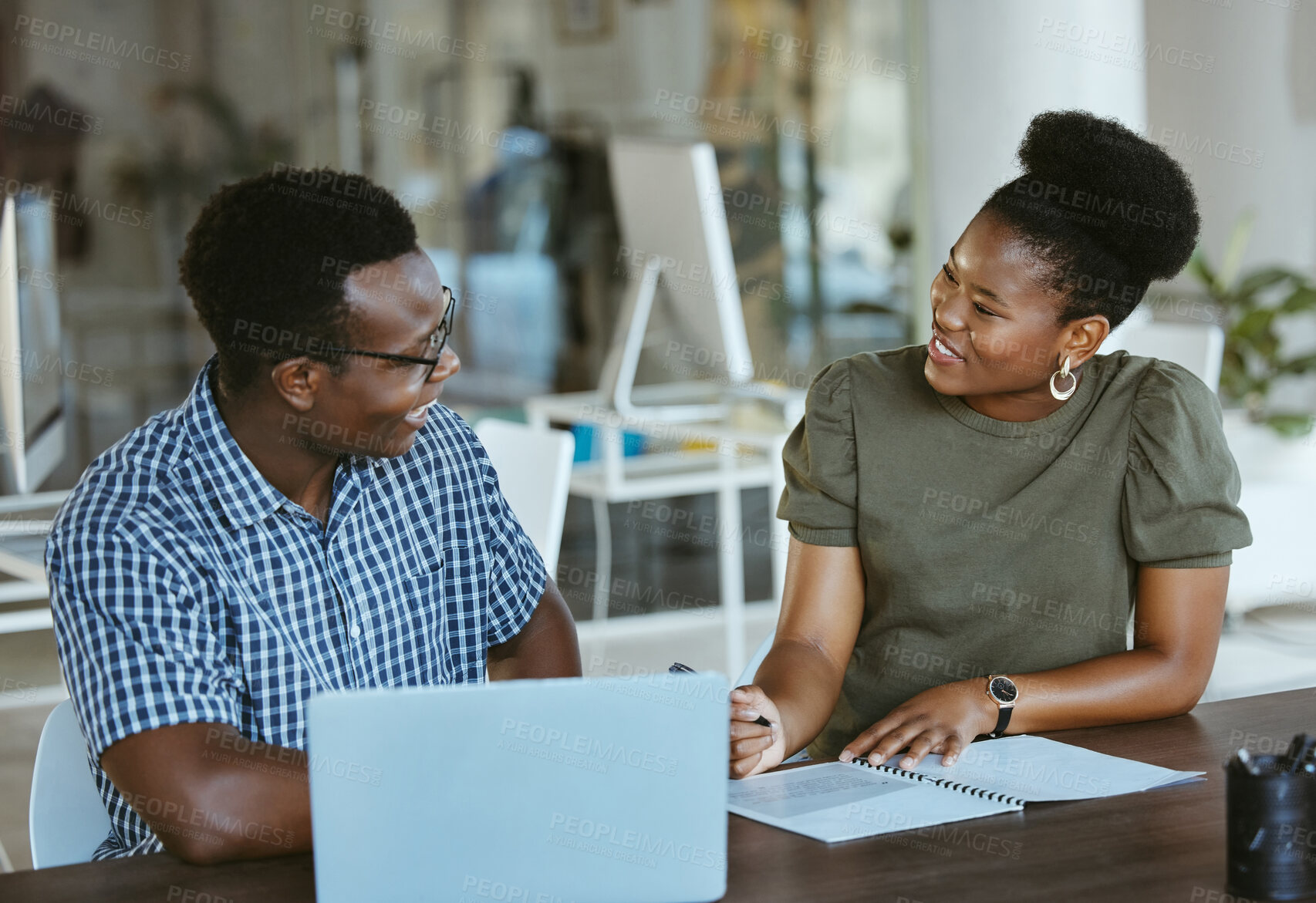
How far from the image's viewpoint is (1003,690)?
4.60ft

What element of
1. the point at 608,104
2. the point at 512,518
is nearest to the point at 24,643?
the point at 608,104

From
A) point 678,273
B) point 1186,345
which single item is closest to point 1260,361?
point 1186,345

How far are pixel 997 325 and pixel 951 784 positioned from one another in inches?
22.0

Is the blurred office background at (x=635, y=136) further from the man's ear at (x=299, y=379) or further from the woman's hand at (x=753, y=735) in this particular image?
the man's ear at (x=299, y=379)

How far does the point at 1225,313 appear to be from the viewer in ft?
14.8

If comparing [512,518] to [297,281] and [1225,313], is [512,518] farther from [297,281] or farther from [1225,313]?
[1225,313]

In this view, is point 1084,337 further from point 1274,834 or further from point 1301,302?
point 1301,302

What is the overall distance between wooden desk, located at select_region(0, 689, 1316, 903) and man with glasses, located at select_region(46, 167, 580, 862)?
4 cm

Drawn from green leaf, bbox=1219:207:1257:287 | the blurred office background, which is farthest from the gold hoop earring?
green leaf, bbox=1219:207:1257:287

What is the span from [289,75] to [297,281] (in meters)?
4.09

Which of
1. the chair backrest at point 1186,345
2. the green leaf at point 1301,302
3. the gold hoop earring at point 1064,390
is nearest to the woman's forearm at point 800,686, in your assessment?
the gold hoop earring at point 1064,390

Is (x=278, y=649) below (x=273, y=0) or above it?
below

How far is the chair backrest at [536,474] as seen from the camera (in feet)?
7.52

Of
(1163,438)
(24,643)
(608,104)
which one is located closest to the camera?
(1163,438)
